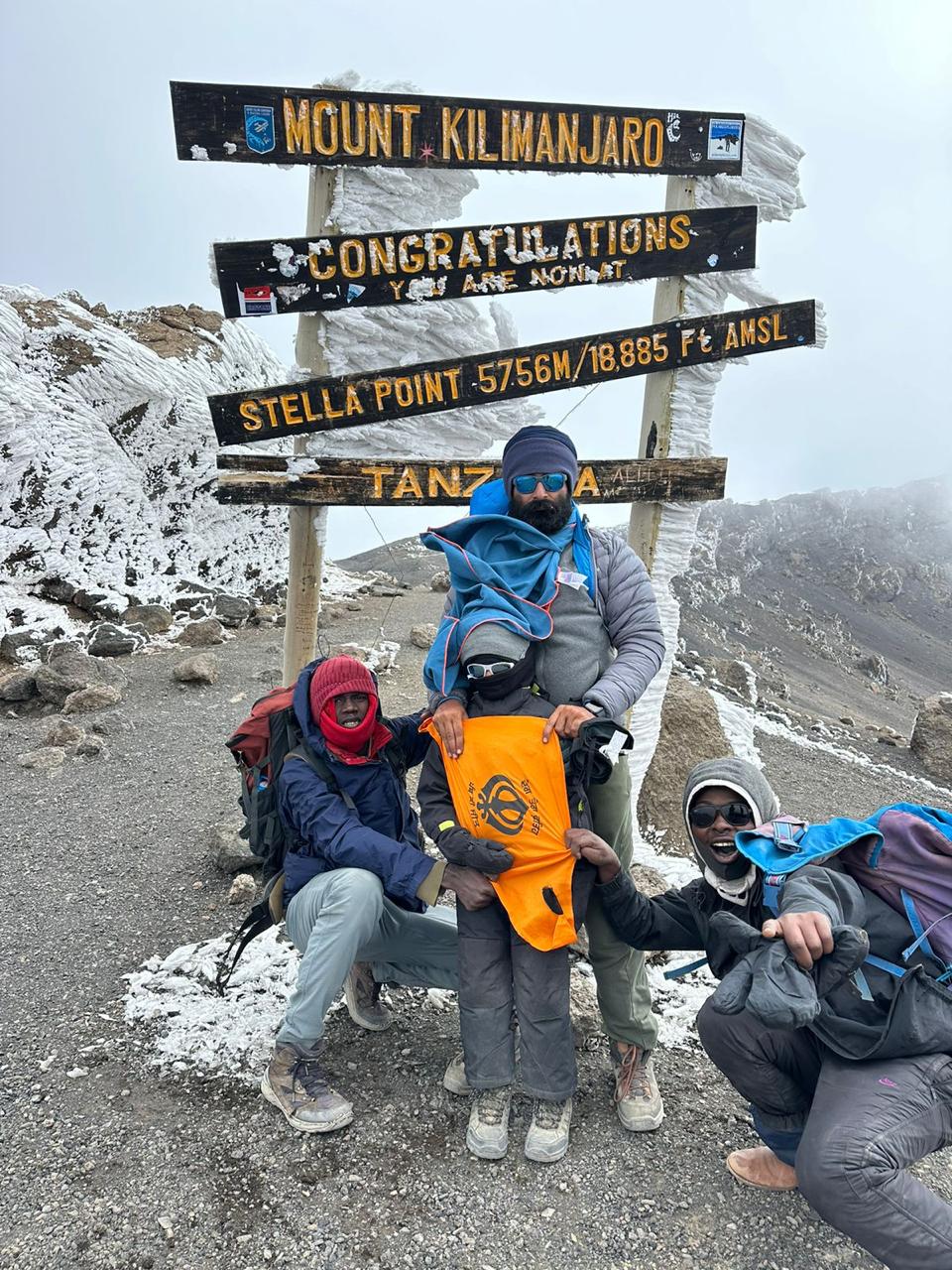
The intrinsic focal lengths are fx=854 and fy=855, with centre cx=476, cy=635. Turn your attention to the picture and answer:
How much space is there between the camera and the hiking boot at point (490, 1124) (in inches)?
113

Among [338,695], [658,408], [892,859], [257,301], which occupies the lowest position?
[892,859]

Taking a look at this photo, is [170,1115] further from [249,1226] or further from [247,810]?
[247,810]

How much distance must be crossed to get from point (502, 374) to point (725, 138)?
1.93m

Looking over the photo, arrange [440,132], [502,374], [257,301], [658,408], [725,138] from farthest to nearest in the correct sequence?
[658,408], [725,138], [502,374], [440,132], [257,301]

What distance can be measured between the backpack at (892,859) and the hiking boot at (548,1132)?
1.09 m

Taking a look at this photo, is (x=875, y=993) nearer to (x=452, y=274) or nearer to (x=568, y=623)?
(x=568, y=623)

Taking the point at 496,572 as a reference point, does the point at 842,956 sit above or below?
below

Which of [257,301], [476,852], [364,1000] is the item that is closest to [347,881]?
[476,852]

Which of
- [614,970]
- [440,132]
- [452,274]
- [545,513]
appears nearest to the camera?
[614,970]

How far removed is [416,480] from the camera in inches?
182

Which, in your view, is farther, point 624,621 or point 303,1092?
point 624,621

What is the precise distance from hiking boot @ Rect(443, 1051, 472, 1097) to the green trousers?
56 centimetres

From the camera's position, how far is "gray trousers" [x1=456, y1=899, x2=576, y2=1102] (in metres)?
2.90

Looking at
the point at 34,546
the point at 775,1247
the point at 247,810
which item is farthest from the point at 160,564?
the point at 775,1247
